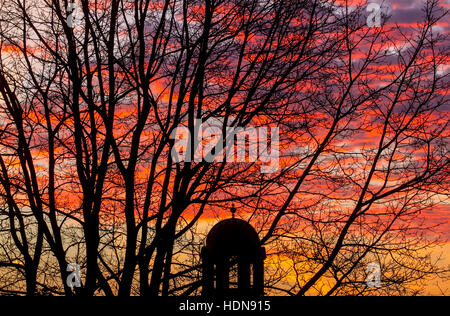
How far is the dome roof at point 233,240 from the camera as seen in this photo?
10.2 meters

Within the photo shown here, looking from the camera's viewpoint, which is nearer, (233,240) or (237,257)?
(233,240)

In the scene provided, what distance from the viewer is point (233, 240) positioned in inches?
401

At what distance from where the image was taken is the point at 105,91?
13.4m

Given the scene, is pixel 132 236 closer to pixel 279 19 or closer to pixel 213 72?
pixel 213 72

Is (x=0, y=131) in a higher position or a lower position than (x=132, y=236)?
higher

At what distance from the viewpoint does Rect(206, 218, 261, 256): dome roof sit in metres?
10.2

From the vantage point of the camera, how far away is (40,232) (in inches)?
569

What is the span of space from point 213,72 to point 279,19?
194 cm

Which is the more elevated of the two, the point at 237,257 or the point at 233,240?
the point at 233,240
